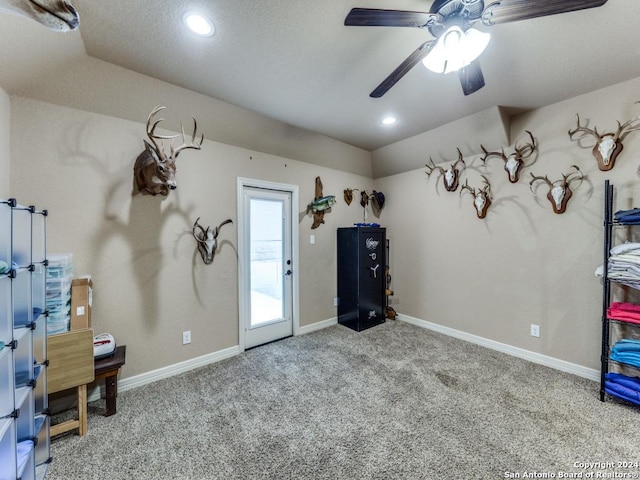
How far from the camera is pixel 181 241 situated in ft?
8.52

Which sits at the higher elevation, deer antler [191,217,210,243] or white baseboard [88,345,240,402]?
deer antler [191,217,210,243]

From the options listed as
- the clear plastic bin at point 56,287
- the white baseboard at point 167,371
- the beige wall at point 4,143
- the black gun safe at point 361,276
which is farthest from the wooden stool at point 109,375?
the black gun safe at point 361,276

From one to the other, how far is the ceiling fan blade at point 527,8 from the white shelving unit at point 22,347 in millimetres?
2370

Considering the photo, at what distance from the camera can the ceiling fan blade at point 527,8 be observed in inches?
44.2

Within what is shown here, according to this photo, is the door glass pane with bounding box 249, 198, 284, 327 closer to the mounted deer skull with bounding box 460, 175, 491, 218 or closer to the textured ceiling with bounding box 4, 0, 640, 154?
the textured ceiling with bounding box 4, 0, 640, 154

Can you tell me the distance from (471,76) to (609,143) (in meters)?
1.68

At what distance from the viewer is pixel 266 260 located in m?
3.27

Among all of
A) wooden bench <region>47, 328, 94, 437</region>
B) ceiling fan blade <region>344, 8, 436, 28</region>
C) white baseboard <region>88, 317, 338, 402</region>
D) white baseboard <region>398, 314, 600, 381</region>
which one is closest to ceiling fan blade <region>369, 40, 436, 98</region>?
ceiling fan blade <region>344, 8, 436, 28</region>

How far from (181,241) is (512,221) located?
11.7ft

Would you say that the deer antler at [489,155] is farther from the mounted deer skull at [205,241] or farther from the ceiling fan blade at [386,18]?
the mounted deer skull at [205,241]

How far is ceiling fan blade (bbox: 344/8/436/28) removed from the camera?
4.04 feet

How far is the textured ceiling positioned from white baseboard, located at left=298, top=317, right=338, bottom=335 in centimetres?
272

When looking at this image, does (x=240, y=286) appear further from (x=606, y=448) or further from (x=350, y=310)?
(x=606, y=448)

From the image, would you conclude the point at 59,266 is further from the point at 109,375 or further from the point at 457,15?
the point at 457,15
